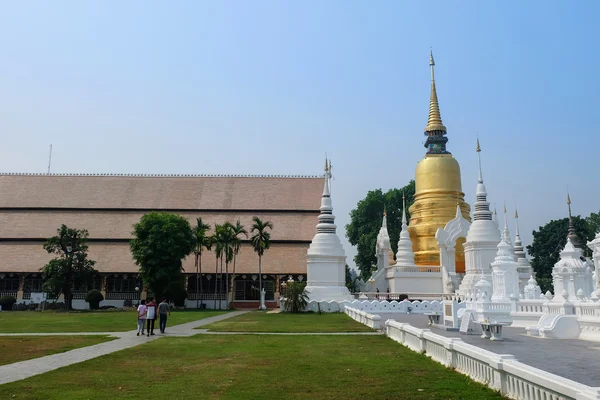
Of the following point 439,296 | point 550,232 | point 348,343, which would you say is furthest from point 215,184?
point 348,343

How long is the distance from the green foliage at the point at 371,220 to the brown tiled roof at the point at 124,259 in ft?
42.0

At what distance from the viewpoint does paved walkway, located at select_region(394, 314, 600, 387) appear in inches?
299

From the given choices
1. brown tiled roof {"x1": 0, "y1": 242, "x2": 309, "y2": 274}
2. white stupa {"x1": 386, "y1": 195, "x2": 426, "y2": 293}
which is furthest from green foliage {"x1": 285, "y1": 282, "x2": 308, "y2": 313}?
brown tiled roof {"x1": 0, "y1": 242, "x2": 309, "y2": 274}

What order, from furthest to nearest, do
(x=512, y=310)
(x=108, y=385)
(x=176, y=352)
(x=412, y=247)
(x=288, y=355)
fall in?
(x=412, y=247) < (x=512, y=310) < (x=176, y=352) < (x=288, y=355) < (x=108, y=385)

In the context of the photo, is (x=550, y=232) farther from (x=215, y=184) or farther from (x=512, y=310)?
(x=512, y=310)

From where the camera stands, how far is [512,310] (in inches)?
786

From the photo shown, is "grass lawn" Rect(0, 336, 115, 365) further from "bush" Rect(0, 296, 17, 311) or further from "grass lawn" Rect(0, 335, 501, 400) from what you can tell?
"bush" Rect(0, 296, 17, 311)

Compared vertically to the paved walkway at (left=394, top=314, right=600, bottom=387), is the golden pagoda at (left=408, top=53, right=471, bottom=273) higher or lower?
higher

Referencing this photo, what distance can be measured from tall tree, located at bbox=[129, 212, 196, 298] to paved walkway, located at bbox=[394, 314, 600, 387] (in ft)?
79.4

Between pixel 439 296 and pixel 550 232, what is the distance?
2645 centimetres

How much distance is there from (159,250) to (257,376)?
28247 mm

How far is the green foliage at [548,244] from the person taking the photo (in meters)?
52.2

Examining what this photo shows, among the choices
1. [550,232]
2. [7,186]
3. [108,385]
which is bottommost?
[108,385]

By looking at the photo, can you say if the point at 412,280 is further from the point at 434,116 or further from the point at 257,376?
the point at 257,376
